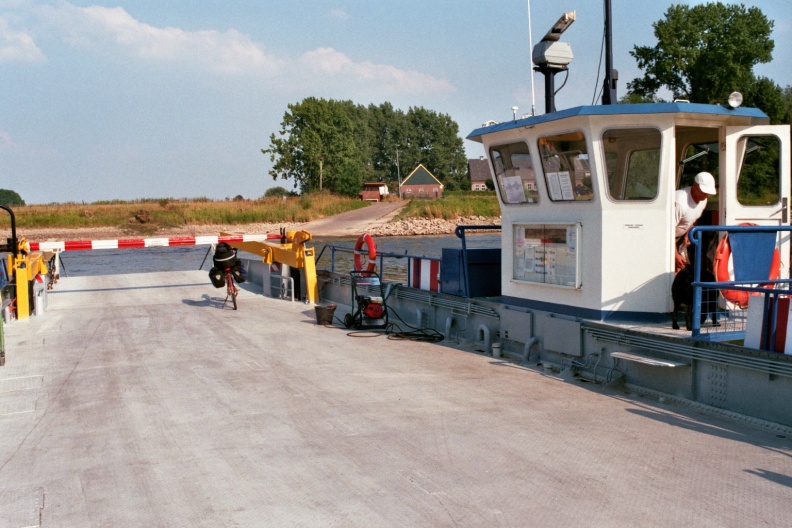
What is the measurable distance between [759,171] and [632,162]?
5.13 ft

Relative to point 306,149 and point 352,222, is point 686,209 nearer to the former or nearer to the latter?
point 352,222

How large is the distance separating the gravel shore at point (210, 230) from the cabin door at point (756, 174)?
43538 millimetres

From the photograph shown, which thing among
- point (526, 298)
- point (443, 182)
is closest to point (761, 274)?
point (526, 298)

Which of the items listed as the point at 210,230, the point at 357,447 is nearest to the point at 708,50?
the point at 210,230

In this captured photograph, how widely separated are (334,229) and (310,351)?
161ft

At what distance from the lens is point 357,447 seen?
18.7 feet

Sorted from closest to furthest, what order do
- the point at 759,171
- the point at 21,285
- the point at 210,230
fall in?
1. the point at 759,171
2. the point at 21,285
3. the point at 210,230

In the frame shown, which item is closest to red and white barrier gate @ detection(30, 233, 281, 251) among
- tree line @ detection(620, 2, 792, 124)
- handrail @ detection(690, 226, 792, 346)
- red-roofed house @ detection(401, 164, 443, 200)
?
handrail @ detection(690, 226, 792, 346)

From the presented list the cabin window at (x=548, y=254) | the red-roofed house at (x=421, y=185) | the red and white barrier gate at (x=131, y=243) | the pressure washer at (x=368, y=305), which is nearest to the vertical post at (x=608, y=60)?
the cabin window at (x=548, y=254)

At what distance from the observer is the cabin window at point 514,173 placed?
9.04 metres

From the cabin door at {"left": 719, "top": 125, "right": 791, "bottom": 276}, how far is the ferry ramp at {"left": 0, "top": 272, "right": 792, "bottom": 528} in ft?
8.68

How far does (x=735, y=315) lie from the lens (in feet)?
25.8

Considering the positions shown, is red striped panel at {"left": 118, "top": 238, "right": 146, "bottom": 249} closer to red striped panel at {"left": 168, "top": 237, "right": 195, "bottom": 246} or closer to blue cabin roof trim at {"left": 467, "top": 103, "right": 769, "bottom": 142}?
red striped panel at {"left": 168, "top": 237, "right": 195, "bottom": 246}

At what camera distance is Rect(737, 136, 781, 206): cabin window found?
27.3 ft
